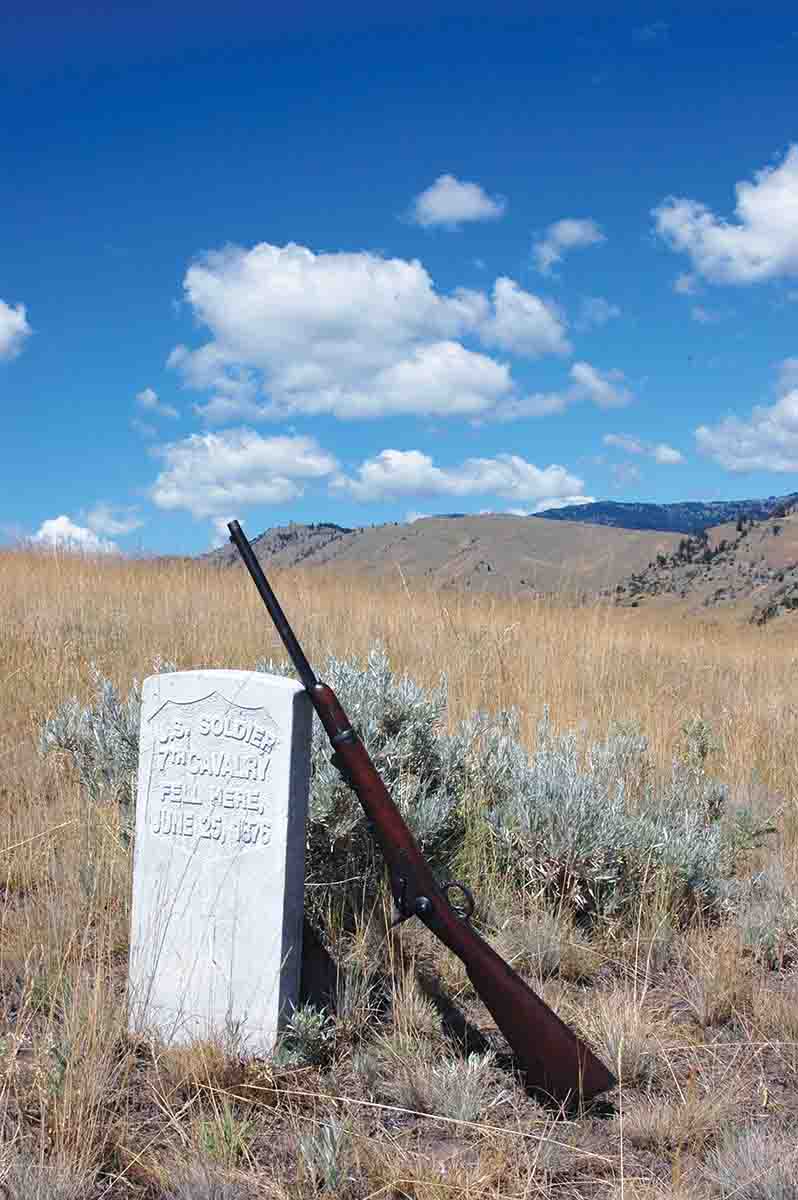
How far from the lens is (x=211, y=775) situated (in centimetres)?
310

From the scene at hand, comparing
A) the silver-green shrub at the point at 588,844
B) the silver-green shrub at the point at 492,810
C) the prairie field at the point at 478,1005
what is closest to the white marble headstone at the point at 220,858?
→ the prairie field at the point at 478,1005

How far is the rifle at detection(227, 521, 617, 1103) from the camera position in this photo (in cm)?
281

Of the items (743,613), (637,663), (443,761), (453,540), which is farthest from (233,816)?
(453,540)

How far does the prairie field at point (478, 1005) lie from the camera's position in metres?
2.51

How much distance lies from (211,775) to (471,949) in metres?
1.01

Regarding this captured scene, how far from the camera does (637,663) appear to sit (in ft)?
28.9

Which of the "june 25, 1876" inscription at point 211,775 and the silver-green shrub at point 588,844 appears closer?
the "june 25, 1876" inscription at point 211,775

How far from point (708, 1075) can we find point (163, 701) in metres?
2.22

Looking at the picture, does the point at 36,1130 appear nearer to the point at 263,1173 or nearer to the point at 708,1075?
the point at 263,1173

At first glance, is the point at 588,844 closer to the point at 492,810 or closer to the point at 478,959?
the point at 492,810

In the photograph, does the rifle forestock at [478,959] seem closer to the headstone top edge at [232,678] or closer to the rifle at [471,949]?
the rifle at [471,949]

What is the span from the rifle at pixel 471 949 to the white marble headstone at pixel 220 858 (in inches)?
6.7

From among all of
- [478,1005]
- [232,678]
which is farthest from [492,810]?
[232,678]

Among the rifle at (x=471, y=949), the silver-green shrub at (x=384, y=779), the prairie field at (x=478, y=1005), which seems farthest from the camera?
the silver-green shrub at (x=384, y=779)
